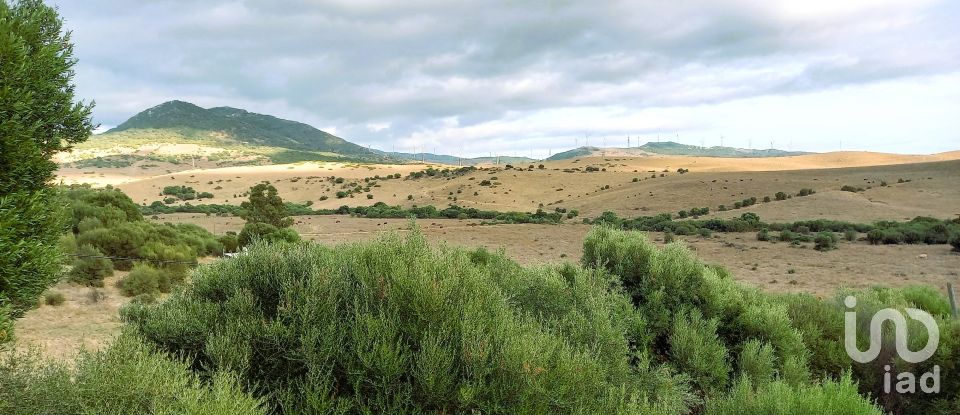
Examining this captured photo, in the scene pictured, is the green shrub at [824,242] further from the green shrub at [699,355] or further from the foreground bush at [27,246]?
the foreground bush at [27,246]

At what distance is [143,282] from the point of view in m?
16.9

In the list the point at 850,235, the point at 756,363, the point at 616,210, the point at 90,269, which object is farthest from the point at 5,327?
the point at 616,210

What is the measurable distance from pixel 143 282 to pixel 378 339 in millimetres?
15671

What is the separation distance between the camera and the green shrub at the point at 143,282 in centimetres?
1666

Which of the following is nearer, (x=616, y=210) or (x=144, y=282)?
(x=144, y=282)

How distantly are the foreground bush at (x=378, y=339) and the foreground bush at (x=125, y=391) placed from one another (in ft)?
0.96

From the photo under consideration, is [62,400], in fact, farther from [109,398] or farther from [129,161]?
[129,161]

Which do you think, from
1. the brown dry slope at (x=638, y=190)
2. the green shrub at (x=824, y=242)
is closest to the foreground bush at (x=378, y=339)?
the green shrub at (x=824, y=242)

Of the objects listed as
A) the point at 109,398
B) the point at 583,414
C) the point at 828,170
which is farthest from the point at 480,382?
the point at 828,170

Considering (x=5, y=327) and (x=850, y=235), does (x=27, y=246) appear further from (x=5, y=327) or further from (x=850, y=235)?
(x=850, y=235)

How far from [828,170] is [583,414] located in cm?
8561

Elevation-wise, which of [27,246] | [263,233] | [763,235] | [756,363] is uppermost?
[27,246]
